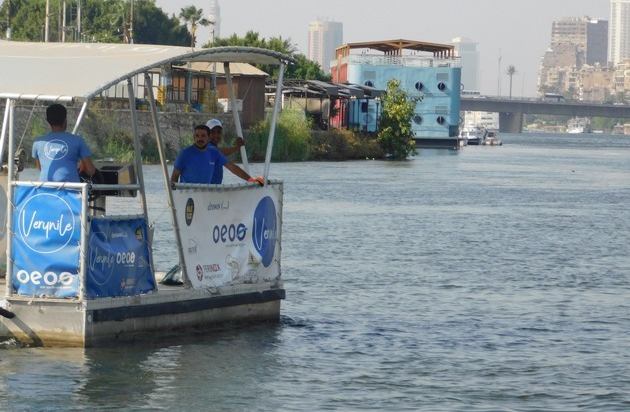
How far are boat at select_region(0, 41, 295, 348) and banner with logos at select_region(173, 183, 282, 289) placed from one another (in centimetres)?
1

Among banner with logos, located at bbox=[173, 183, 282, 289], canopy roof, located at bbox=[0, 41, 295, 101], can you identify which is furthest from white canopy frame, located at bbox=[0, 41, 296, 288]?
banner with logos, located at bbox=[173, 183, 282, 289]

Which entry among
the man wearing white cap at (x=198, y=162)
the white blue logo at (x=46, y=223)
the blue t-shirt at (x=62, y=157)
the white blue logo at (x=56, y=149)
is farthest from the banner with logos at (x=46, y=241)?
the man wearing white cap at (x=198, y=162)

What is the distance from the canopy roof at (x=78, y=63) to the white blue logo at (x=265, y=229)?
1565 millimetres

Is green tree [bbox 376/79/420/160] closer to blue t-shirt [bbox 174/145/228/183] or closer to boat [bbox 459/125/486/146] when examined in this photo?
boat [bbox 459/125/486/146]

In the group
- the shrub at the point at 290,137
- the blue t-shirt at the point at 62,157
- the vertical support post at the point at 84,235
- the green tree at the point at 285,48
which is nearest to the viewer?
the vertical support post at the point at 84,235

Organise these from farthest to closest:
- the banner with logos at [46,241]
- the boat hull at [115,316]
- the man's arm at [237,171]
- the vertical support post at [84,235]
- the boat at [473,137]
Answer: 1. the boat at [473,137]
2. the man's arm at [237,171]
3. the boat hull at [115,316]
4. the banner with logos at [46,241]
5. the vertical support post at [84,235]

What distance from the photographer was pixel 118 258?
1367cm

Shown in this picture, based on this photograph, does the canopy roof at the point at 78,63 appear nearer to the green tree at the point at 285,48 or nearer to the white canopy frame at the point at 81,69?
the white canopy frame at the point at 81,69

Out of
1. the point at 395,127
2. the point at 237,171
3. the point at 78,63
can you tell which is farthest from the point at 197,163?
the point at 395,127

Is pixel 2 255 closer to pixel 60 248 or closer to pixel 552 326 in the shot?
pixel 60 248

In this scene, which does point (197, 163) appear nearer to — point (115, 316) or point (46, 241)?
point (115, 316)

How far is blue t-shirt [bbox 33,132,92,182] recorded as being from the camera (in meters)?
13.7

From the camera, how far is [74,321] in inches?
531

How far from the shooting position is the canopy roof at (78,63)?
529 inches
